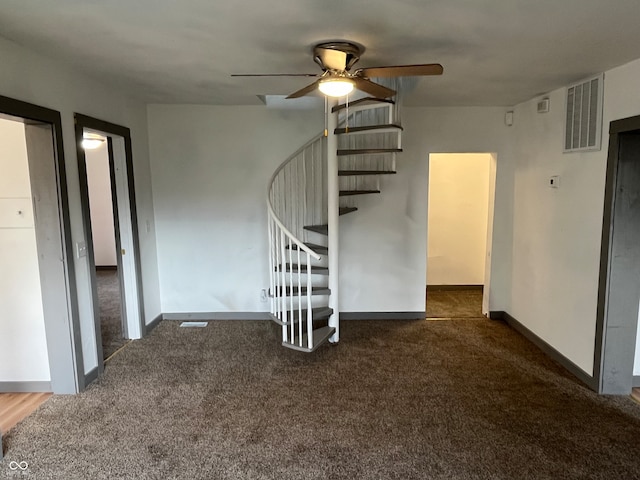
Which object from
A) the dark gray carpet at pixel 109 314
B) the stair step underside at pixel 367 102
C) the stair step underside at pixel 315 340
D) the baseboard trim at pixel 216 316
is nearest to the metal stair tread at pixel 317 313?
the stair step underside at pixel 315 340

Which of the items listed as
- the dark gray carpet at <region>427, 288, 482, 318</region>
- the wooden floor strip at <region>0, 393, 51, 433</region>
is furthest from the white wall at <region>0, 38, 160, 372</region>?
the dark gray carpet at <region>427, 288, 482, 318</region>

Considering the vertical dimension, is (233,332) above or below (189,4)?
below

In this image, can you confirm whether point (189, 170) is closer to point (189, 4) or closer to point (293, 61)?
point (293, 61)

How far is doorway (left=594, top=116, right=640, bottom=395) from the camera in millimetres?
2842

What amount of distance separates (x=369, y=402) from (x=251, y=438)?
2.90ft

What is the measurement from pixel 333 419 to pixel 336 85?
2.17 metres

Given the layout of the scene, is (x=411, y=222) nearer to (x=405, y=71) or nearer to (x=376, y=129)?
(x=376, y=129)

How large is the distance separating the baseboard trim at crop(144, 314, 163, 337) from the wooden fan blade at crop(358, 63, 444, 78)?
→ 3.40 meters

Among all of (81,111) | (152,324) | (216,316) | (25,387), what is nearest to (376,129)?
(81,111)

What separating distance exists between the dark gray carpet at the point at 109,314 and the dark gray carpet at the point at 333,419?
0.74ft

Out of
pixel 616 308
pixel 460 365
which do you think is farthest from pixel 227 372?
pixel 616 308

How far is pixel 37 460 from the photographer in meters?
2.31

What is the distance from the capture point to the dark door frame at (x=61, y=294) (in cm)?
279

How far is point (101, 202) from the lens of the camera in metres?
7.36
